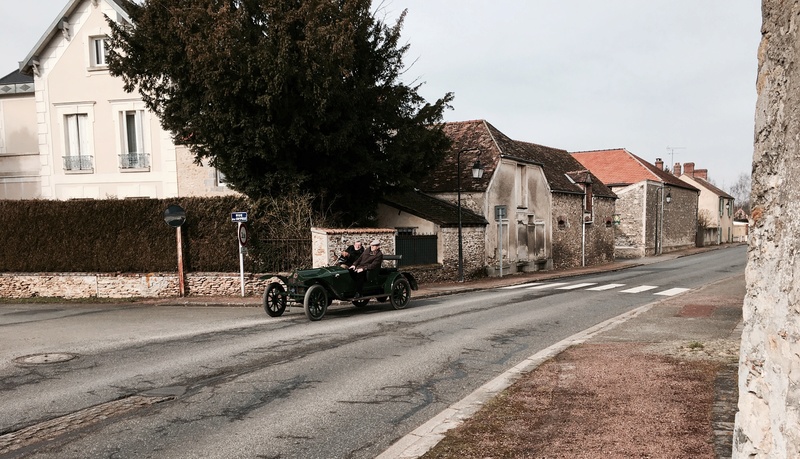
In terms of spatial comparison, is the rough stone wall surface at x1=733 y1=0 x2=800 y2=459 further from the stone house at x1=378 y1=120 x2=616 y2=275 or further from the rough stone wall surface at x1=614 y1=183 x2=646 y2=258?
the rough stone wall surface at x1=614 y1=183 x2=646 y2=258

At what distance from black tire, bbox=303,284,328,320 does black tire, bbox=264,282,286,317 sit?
1.12m

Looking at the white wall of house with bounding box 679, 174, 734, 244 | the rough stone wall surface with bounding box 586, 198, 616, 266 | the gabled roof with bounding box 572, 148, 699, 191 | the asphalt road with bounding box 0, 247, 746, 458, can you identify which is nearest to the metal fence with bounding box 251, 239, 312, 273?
the asphalt road with bounding box 0, 247, 746, 458

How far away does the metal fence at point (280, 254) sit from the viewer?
17078 millimetres

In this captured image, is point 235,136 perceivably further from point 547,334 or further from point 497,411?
Answer: point 497,411

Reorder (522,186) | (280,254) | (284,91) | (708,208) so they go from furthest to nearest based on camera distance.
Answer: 1. (708,208)
2. (522,186)
3. (280,254)
4. (284,91)

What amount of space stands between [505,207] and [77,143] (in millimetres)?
17119

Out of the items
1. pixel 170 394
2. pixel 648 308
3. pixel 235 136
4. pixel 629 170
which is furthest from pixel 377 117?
pixel 629 170

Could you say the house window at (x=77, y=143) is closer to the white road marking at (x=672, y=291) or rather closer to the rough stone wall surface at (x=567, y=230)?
the white road marking at (x=672, y=291)

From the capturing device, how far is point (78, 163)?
21.7 m

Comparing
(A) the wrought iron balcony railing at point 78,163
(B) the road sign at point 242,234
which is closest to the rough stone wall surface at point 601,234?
(B) the road sign at point 242,234

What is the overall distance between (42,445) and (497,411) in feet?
13.2

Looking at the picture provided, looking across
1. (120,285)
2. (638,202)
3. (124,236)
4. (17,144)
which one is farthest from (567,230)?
(17,144)

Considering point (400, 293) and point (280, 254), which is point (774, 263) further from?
point (280, 254)

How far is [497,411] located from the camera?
5324 millimetres
